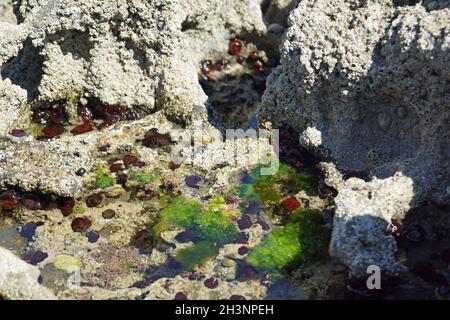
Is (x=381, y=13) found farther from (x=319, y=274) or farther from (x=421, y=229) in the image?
(x=319, y=274)

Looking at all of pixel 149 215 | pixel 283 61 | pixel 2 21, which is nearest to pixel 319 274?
pixel 149 215

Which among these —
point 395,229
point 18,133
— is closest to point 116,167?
point 18,133

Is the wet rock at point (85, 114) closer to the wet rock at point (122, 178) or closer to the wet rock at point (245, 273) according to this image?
the wet rock at point (122, 178)

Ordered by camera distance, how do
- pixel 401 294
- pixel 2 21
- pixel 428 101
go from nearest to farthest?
pixel 401 294
pixel 428 101
pixel 2 21

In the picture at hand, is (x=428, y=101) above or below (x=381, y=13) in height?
below

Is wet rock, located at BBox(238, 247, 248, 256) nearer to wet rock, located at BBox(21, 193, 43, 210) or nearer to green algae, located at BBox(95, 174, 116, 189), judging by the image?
green algae, located at BBox(95, 174, 116, 189)

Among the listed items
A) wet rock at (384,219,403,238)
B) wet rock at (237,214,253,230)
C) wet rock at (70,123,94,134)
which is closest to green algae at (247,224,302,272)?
wet rock at (237,214,253,230)
